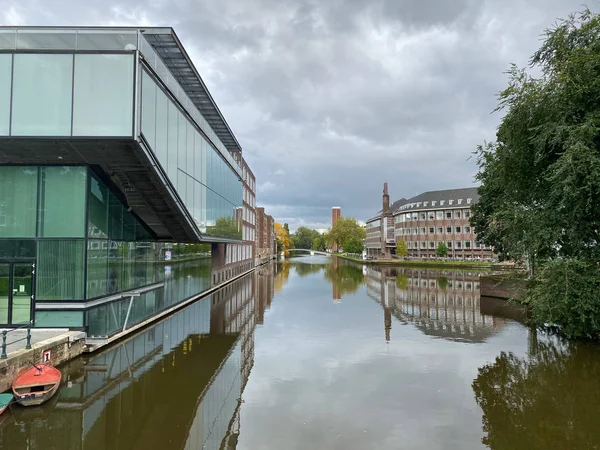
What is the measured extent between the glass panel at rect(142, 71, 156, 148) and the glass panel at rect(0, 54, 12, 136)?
436 centimetres

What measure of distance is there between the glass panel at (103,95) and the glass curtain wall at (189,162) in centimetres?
96

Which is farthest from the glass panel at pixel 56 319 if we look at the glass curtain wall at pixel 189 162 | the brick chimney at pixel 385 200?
the brick chimney at pixel 385 200

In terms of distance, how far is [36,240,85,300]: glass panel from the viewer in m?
15.4

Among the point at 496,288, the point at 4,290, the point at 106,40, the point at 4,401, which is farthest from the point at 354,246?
the point at 4,401

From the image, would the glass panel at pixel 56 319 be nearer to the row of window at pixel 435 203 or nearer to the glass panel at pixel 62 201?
the glass panel at pixel 62 201

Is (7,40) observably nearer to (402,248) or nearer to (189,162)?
(189,162)

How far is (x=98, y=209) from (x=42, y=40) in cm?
636

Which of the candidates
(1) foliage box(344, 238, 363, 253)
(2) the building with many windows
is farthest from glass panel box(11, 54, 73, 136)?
(1) foliage box(344, 238, 363, 253)

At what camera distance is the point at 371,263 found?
91.4 metres

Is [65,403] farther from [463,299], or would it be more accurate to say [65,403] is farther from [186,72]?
[463,299]

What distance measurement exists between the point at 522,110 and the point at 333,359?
43.3ft

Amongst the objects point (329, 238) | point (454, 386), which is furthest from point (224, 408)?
point (329, 238)

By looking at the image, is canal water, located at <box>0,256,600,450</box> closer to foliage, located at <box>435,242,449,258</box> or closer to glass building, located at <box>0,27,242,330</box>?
glass building, located at <box>0,27,242,330</box>

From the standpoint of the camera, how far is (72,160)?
611 inches
